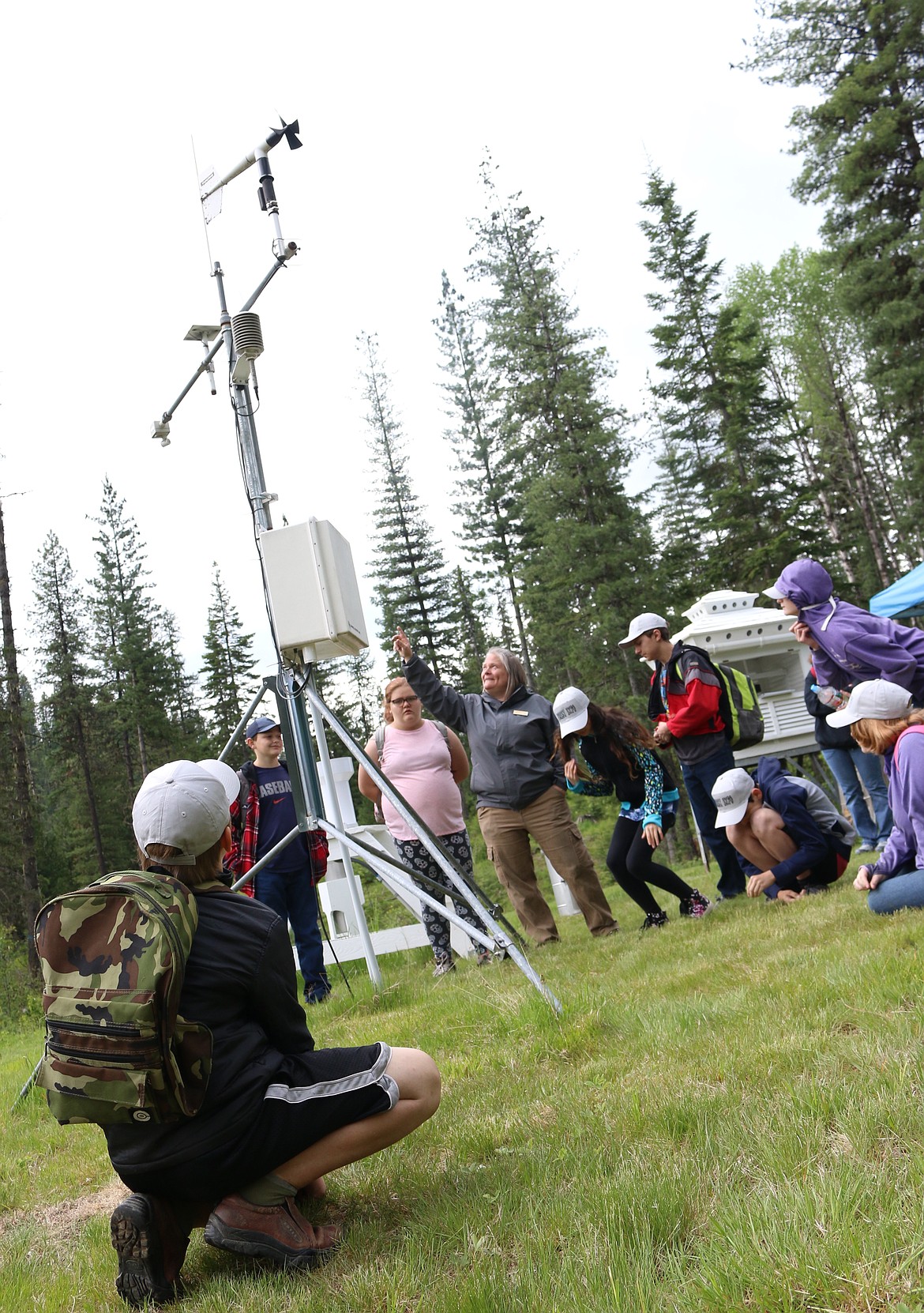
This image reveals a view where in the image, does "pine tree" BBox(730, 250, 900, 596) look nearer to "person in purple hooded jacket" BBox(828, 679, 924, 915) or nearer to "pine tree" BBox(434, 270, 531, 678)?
"pine tree" BBox(434, 270, 531, 678)

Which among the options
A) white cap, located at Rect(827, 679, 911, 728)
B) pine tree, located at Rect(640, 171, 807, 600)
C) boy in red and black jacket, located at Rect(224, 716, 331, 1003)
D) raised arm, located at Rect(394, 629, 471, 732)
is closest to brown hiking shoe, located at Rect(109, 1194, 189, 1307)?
raised arm, located at Rect(394, 629, 471, 732)

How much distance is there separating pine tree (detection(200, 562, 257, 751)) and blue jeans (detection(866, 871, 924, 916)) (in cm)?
3582

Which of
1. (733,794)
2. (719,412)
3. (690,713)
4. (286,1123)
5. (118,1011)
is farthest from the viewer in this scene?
(719,412)

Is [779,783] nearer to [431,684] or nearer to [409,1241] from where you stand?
[431,684]

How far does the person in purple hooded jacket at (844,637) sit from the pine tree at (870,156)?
1459cm

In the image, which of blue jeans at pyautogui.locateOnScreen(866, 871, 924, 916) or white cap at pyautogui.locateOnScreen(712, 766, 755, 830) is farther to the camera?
white cap at pyautogui.locateOnScreen(712, 766, 755, 830)

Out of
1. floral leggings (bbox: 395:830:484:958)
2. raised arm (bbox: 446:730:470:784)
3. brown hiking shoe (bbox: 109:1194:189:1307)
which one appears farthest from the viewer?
raised arm (bbox: 446:730:470:784)

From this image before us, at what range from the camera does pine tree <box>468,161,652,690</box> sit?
24.2 meters

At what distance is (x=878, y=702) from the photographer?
5.09m

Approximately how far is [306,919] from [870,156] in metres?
18.8

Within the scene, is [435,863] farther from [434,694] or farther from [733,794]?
[733,794]

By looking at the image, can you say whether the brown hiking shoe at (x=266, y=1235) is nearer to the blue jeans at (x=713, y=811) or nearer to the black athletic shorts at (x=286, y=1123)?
the black athletic shorts at (x=286, y=1123)

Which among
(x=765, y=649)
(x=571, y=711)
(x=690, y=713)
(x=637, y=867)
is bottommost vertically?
(x=637, y=867)

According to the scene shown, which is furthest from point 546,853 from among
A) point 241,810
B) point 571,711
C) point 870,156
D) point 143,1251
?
point 870,156
